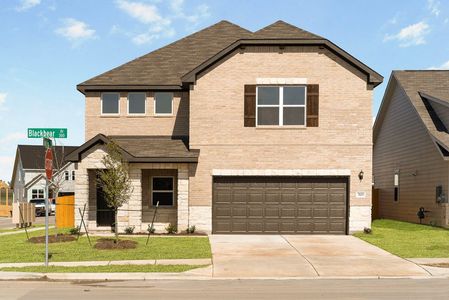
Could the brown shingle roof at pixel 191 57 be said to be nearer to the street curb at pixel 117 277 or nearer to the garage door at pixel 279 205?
the garage door at pixel 279 205

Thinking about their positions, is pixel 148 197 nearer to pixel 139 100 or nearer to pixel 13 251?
pixel 139 100

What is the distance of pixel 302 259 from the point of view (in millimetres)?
13047

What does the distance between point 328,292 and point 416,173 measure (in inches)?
712

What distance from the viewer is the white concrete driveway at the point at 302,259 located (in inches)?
443

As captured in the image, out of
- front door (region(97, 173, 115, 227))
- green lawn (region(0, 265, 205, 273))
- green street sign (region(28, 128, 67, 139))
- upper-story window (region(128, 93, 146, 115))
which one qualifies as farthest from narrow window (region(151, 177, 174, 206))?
Result: green lawn (region(0, 265, 205, 273))

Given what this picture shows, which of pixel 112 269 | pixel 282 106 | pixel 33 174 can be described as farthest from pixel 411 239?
pixel 33 174

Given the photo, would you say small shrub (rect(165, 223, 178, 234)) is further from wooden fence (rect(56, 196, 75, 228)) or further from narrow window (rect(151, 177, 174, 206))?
wooden fence (rect(56, 196, 75, 228))

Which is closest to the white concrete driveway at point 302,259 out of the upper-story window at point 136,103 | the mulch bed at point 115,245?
the mulch bed at point 115,245

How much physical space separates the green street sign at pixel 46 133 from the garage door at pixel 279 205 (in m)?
8.50

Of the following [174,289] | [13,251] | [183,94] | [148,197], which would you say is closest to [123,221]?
[148,197]

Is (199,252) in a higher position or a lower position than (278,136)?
lower

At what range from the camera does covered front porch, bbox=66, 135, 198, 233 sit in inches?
752

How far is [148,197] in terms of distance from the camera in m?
20.3

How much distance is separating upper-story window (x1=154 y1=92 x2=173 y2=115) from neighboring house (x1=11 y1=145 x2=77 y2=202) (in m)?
30.2
